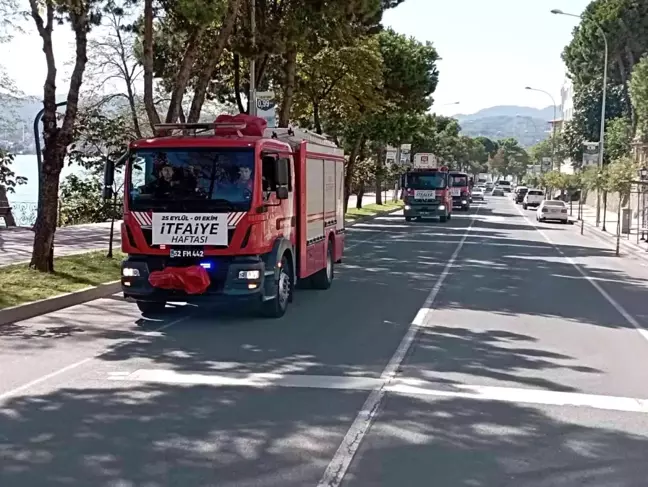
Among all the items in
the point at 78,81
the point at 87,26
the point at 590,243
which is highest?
the point at 87,26

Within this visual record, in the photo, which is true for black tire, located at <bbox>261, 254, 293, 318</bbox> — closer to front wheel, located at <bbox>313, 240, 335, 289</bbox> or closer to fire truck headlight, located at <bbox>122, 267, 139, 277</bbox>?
fire truck headlight, located at <bbox>122, 267, 139, 277</bbox>

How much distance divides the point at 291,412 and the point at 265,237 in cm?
512

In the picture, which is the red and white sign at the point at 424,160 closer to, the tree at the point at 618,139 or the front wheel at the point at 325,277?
the tree at the point at 618,139

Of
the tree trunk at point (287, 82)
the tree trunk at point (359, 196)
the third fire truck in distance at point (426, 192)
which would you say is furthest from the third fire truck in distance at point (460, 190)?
the tree trunk at point (287, 82)

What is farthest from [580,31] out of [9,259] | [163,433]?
[163,433]

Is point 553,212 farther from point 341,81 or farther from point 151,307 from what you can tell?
point 151,307

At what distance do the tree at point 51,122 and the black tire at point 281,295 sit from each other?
516 centimetres

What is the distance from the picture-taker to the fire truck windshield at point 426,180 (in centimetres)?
4269

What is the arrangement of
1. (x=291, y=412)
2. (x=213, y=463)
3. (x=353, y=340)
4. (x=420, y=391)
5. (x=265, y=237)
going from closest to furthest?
(x=213, y=463)
(x=291, y=412)
(x=420, y=391)
(x=353, y=340)
(x=265, y=237)

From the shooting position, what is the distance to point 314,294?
1599cm

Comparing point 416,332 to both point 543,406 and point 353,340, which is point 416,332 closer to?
point 353,340

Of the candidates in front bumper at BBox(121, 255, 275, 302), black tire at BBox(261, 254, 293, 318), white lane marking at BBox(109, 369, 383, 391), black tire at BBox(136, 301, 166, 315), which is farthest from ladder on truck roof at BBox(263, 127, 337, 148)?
white lane marking at BBox(109, 369, 383, 391)

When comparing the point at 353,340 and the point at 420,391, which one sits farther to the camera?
the point at 353,340

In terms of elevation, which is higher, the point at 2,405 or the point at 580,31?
the point at 580,31
